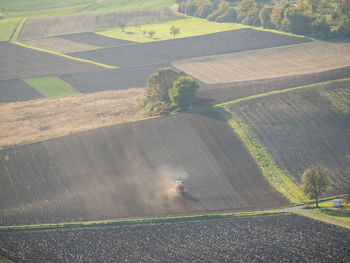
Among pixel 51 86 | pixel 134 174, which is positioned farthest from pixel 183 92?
pixel 51 86

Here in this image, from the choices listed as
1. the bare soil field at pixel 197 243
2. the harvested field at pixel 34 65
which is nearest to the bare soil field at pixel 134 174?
the bare soil field at pixel 197 243

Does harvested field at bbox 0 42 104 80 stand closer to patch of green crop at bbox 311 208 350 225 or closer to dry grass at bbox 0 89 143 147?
dry grass at bbox 0 89 143 147

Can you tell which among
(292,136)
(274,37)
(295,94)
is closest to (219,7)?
(274,37)

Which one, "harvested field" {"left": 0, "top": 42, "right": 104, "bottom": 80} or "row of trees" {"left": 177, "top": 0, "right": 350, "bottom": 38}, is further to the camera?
"row of trees" {"left": 177, "top": 0, "right": 350, "bottom": 38}

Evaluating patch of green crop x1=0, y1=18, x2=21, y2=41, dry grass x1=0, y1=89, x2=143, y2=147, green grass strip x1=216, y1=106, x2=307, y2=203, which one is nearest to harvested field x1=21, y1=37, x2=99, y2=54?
patch of green crop x1=0, y1=18, x2=21, y2=41

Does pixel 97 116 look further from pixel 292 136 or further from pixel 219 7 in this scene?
pixel 219 7

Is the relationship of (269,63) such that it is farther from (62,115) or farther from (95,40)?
(95,40)

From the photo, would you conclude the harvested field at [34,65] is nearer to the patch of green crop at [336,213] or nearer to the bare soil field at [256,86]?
the bare soil field at [256,86]
